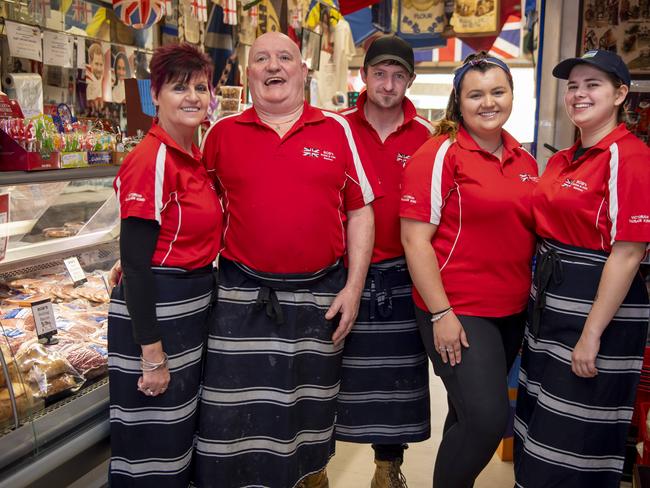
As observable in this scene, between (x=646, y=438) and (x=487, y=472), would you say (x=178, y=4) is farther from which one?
(x=646, y=438)

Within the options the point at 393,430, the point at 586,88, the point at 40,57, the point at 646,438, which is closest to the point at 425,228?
the point at 586,88

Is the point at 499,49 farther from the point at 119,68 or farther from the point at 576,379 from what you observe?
→ the point at 576,379

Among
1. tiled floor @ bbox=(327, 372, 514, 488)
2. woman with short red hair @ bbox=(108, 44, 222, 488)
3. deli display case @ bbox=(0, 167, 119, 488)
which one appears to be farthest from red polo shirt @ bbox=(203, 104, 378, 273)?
tiled floor @ bbox=(327, 372, 514, 488)

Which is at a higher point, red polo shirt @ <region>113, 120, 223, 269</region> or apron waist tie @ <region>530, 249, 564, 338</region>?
red polo shirt @ <region>113, 120, 223, 269</region>

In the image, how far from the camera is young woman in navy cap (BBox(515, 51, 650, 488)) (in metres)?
2.20

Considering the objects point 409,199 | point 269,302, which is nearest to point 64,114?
point 269,302

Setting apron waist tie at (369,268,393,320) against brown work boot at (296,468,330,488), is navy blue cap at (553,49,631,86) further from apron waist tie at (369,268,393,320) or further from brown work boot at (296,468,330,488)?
brown work boot at (296,468,330,488)

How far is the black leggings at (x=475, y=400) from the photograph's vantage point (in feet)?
8.02

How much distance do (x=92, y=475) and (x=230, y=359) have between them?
2.31 feet

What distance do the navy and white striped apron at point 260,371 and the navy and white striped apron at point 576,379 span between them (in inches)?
31.3

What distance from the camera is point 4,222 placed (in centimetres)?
250

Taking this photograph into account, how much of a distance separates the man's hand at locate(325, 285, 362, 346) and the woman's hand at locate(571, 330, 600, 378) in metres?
0.82

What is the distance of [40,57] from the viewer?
358cm

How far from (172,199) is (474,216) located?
A: 1070 mm
